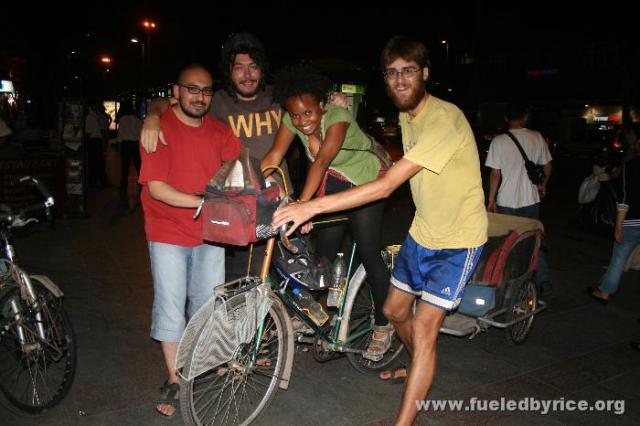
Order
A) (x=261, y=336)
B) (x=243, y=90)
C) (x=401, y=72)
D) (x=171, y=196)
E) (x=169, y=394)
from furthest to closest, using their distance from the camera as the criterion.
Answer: (x=243, y=90), (x=169, y=394), (x=261, y=336), (x=171, y=196), (x=401, y=72)

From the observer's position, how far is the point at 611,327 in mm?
5262

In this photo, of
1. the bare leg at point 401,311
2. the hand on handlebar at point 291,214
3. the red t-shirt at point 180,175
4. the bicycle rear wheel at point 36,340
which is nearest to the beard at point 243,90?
the red t-shirt at point 180,175

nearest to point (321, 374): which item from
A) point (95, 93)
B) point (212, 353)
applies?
point (212, 353)

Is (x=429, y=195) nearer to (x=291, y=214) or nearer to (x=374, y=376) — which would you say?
(x=291, y=214)

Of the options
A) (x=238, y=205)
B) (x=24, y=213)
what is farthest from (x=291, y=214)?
(x=24, y=213)

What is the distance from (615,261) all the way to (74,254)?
6501mm

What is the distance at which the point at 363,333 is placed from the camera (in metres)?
4.08

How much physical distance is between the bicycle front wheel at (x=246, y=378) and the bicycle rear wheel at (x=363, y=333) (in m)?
0.79

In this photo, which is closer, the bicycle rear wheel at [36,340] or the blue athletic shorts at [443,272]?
the blue athletic shorts at [443,272]

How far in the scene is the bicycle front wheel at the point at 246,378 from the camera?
3.12 metres

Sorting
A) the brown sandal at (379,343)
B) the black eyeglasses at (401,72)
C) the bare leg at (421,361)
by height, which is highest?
the black eyeglasses at (401,72)

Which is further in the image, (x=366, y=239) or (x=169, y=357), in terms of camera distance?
(x=366, y=239)

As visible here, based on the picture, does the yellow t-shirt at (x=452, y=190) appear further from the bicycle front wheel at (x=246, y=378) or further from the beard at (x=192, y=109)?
the beard at (x=192, y=109)

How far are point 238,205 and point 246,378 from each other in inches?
47.5
